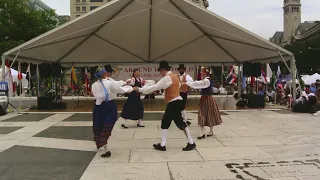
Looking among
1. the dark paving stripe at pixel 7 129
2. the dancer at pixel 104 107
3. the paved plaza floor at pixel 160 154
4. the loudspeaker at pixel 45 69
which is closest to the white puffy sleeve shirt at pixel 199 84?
the paved plaza floor at pixel 160 154

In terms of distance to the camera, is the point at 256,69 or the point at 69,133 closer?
the point at 69,133

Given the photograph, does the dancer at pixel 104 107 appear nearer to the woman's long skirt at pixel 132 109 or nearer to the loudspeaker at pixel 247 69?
the woman's long skirt at pixel 132 109

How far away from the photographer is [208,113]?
803cm

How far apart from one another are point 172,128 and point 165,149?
2.85 metres

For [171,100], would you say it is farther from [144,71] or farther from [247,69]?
[144,71]

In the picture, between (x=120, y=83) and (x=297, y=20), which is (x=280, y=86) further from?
(x=297, y=20)

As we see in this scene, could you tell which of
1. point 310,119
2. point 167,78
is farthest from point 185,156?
point 310,119

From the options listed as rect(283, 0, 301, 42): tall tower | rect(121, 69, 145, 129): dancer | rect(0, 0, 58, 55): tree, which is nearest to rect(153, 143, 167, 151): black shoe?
rect(121, 69, 145, 129): dancer

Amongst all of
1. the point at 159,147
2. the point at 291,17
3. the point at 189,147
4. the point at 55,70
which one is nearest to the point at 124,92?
the point at 159,147

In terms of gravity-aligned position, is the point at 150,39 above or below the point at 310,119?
above

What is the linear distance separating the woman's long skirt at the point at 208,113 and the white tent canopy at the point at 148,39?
481 cm

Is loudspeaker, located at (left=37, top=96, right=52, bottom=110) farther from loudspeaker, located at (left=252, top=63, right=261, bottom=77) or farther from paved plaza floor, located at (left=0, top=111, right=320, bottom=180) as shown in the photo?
loudspeaker, located at (left=252, top=63, right=261, bottom=77)

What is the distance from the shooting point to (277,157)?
6.16 meters

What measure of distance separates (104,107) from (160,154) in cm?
139
